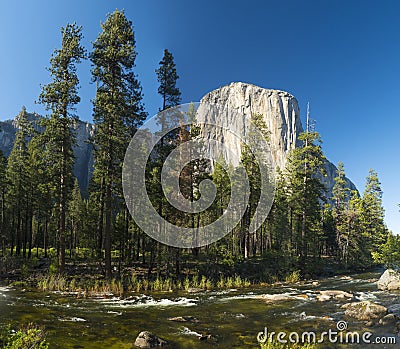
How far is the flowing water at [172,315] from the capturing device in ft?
31.0

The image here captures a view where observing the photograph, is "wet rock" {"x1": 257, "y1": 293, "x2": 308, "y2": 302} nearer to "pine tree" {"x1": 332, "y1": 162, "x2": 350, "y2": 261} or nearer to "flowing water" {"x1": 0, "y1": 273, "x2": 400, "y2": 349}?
"flowing water" {"x1": 0, "y1": 273, "x2": 400, "y2": 349}

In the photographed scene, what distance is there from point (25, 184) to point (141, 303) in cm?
2577

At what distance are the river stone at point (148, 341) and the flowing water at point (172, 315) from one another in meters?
0.28

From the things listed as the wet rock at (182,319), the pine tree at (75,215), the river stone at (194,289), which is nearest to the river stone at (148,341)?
the wet rock at (182,319)

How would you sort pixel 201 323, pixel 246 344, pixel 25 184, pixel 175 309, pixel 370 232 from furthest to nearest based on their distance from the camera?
pixel 370 232 → pixel 25 184 → pixel 175 309 → pixel 201 323 → pixel 246 344

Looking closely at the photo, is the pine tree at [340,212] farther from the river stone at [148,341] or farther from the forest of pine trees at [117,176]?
the river stone at [148,341]

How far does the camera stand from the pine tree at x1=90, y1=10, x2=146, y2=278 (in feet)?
70.1

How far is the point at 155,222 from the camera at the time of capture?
2623cm

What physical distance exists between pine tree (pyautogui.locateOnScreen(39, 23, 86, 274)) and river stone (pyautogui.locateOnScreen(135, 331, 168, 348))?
43.6 ft

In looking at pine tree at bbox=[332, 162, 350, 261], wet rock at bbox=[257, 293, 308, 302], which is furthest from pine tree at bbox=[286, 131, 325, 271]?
wet rock at bbox=[257, 293, 308, 302]

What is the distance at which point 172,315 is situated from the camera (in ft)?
42.5

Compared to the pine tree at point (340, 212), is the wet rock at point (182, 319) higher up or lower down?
lower down

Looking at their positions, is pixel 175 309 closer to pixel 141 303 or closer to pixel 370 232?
pixel 141 303

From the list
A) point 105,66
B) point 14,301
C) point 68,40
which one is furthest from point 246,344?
point 68,40
